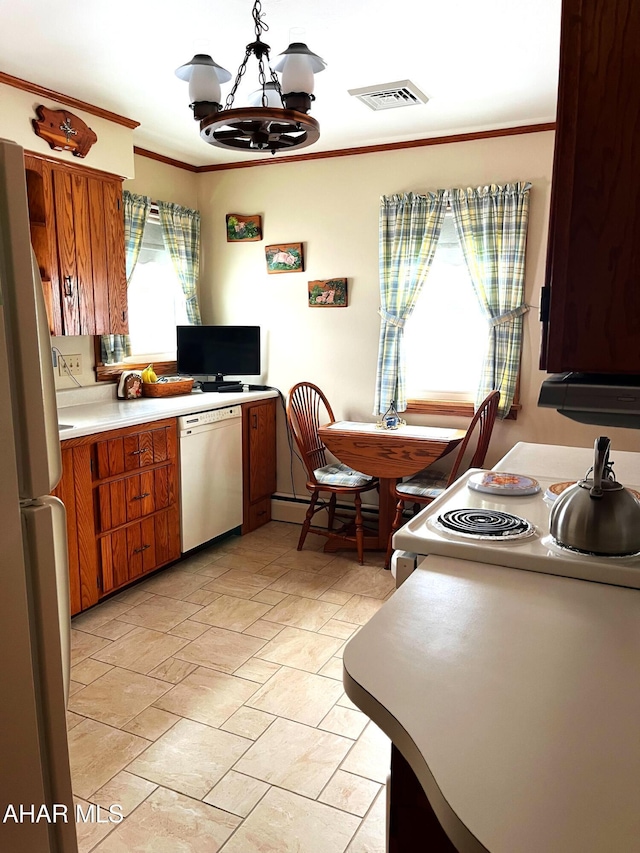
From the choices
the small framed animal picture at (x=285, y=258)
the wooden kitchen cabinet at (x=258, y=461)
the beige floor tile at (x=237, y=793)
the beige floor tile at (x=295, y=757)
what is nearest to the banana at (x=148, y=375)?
the wooden kitchen cabinet at (x=258, y=461)

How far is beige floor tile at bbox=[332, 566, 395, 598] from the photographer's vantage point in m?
3.40

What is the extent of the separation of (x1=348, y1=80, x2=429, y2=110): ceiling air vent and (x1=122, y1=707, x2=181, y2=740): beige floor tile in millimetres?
2842

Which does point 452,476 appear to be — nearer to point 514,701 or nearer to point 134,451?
point 134,451

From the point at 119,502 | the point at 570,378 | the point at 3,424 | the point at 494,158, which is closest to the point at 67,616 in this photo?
the point at 3,424

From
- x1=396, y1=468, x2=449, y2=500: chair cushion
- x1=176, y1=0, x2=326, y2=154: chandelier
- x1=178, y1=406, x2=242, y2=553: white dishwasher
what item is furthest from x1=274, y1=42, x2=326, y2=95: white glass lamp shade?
x1=396, y1=468, x2=449, y2=500: chair cushion

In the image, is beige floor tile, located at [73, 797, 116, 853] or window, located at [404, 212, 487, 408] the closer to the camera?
beige floor tile, located at [73, 797, 116, 853]

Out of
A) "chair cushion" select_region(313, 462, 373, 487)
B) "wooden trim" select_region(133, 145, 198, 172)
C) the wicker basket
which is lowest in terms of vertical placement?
"chair cushion" select_region(313, 462, 373, 487)

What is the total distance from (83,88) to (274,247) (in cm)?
161

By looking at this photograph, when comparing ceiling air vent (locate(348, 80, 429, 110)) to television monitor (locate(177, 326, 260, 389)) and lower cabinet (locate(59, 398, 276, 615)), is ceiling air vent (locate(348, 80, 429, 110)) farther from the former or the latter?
lower cabinet (locate(59, 398, 276, 615))

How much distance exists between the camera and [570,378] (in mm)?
1070

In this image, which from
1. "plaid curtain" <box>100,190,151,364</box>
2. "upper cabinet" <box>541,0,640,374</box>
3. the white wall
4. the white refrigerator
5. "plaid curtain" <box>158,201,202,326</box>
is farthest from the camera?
"plaid curtain" <box>158,201,202,326</box>

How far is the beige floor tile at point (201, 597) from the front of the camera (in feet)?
10.6

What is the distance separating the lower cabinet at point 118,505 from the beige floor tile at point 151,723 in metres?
0.83

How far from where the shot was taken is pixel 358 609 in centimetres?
317
